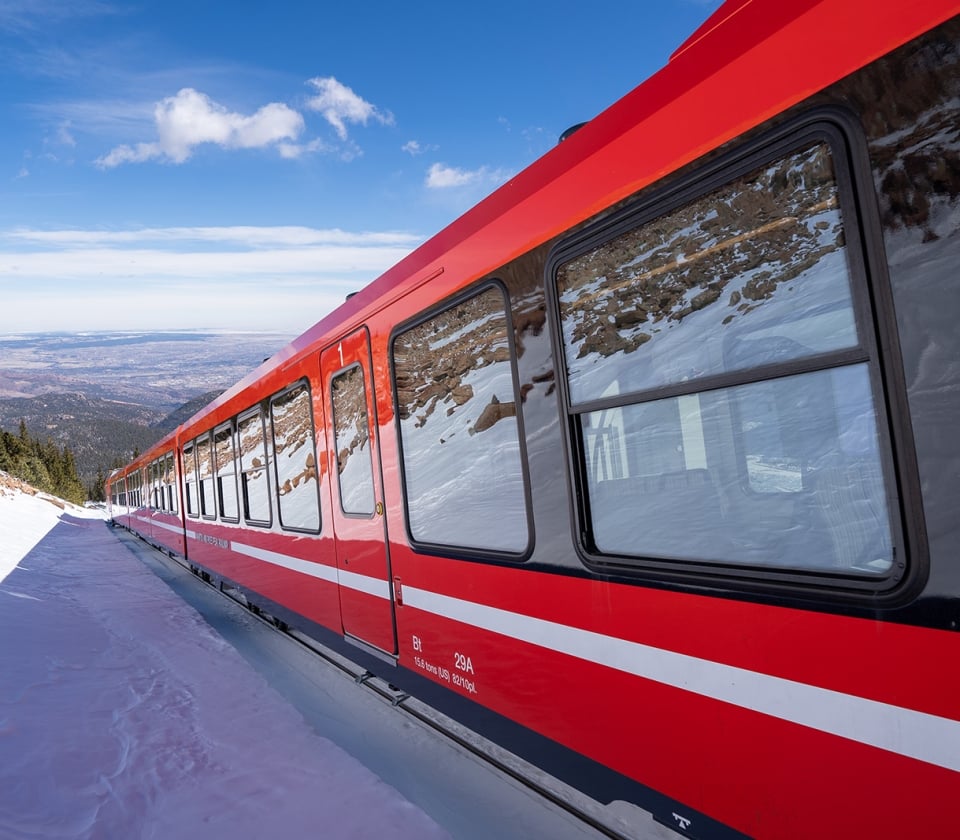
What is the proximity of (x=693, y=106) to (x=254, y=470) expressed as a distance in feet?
21.0

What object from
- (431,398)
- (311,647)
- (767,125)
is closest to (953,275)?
(767,125)

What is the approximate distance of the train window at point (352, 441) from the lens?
4.75 metres

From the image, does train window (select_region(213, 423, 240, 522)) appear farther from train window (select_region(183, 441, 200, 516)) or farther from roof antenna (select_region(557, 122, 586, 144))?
roof antenna (select_region(557, 122, 586, 144))

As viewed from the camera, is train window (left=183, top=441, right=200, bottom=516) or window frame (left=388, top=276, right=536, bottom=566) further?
train window (left=183, top=441, right=200, bottom=516)

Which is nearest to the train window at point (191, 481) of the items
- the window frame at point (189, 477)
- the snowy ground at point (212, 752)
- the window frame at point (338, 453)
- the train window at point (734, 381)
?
the window frame at point (189, 477)

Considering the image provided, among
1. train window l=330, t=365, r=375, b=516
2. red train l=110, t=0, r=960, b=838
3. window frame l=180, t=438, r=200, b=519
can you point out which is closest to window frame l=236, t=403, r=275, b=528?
train window l=330, t=365, r=375, b=516

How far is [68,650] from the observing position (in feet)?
21.4

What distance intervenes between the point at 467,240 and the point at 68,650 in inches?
221

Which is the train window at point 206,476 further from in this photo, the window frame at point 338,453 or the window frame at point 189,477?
the window frame at point 338,453

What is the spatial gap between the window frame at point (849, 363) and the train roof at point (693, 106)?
0.29 ft

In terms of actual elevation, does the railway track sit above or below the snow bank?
below

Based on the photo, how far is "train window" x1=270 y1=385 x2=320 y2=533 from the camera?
5832 millimetres

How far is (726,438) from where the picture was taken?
7.52ft

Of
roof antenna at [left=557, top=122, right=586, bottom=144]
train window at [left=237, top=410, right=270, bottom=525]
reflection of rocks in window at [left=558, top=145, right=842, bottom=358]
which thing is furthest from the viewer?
train window at [left=237, top=410, right=270, bottom=525]
